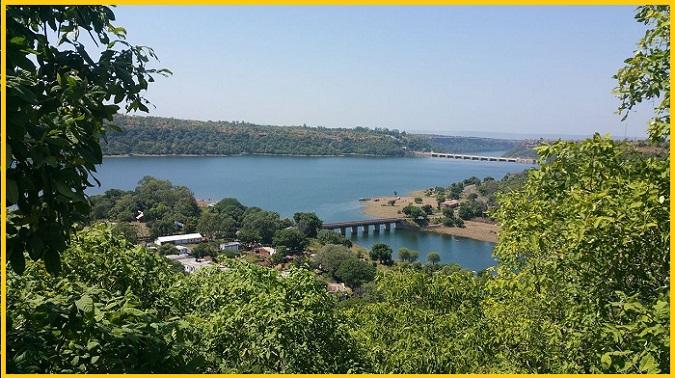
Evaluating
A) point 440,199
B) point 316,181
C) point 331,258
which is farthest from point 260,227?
point 316,181

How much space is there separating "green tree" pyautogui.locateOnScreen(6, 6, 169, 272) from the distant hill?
317 ft

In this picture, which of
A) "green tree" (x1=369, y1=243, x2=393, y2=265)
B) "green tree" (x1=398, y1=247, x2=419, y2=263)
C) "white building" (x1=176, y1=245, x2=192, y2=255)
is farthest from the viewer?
"green tree" (x1=369, y1=243, x2=393, y2=265)

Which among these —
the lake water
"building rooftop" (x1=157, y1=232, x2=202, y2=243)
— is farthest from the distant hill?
"building rooftop" (x1=157, y1=232, x2=202, y2=243)

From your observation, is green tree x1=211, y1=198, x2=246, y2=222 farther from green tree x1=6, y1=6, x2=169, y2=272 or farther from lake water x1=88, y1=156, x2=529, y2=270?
green tree x1=6, y1=6, x2=169, y2=272

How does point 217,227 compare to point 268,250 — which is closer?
point 268,250

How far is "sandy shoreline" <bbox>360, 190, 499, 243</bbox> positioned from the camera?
56281mm

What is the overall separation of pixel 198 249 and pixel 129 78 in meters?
39.4

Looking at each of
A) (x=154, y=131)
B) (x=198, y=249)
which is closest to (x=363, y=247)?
(x=198, y=249)

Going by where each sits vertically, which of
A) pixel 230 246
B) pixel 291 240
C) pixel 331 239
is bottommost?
pixel 230 246

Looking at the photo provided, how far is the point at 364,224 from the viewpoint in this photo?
57.4 m

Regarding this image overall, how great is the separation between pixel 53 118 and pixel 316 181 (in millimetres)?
85514

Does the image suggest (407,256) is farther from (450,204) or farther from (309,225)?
(450,204)

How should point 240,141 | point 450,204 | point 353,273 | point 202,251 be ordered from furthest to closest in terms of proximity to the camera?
point 240,141 → point 450,204 → point 202,251 → point 353,273

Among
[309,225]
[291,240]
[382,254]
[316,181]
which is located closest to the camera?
[382,254]
